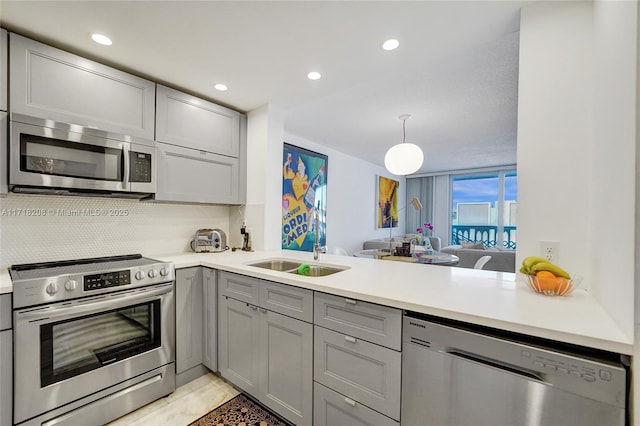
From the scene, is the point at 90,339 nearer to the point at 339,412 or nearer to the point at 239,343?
the point at 239,343

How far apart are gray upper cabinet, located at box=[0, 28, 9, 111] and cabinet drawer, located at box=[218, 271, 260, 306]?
5.01 feet

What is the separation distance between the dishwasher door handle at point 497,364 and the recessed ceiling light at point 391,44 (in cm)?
170

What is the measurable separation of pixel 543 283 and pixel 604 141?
60cm

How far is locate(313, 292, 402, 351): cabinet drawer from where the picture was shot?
3.76 feet

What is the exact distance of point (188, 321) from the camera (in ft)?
6.53

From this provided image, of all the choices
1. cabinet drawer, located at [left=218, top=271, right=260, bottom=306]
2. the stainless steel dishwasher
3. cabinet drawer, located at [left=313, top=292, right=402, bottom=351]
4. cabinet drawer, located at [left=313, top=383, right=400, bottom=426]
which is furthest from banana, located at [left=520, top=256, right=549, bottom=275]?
cabinet drawer, located at [left=218, top=271, right=260, bottom=306]

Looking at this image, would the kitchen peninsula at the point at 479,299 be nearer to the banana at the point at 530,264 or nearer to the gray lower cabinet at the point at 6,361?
the banana at the point at 530,264

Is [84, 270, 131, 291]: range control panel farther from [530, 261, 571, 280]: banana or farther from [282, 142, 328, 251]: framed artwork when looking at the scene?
[282, 142, 328, 251]: framed artwork

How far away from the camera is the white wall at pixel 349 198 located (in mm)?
4918

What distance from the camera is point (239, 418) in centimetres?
166

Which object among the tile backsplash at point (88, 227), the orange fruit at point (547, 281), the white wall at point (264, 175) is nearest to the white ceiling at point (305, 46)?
the white wall at point (264, 175)

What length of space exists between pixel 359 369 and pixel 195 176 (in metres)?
1.99

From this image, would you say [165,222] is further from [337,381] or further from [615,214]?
[615,214]

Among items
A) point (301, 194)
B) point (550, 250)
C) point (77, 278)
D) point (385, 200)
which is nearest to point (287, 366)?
point (77, 278)
